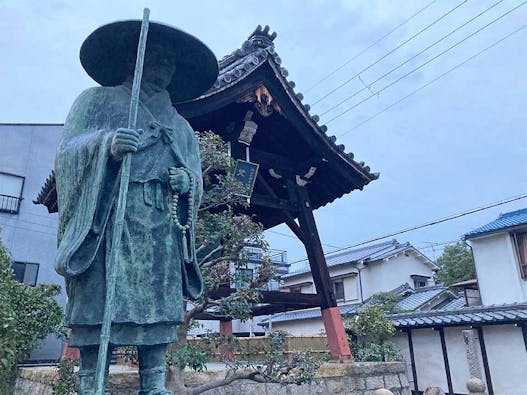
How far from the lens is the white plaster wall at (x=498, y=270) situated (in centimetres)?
1527

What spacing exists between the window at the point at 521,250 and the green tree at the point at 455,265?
10056 millimetres

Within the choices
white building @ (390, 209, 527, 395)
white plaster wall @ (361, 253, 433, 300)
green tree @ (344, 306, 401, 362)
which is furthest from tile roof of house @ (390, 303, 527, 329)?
white plaster wall @ (361, 253, 433, 300)

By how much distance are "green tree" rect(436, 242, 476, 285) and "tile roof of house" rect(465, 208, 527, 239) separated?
879 cm

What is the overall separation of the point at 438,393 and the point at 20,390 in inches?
243

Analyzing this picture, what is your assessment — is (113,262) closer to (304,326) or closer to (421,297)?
(421,297)

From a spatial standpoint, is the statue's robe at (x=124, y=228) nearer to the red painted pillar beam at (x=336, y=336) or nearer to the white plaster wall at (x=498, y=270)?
the red painted pillar beam at (x=336, y=336)

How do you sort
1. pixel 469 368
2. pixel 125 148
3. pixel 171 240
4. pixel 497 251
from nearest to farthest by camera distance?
1. pixel 125 148
2. pixel 171 240
3. pixel 469 368
4. pixel 497 251

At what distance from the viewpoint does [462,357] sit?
10.7 metres

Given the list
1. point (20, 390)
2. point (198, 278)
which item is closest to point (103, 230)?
point (198, 278)

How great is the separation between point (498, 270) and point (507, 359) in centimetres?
667

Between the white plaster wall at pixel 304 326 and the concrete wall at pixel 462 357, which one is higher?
the white plaster wall at pixel 304 326

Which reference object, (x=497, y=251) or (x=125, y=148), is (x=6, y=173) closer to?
(x=125, y=148)

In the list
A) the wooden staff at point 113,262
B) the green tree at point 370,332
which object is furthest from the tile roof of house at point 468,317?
the wooden staff at point 113,262

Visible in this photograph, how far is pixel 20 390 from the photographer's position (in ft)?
21.3
